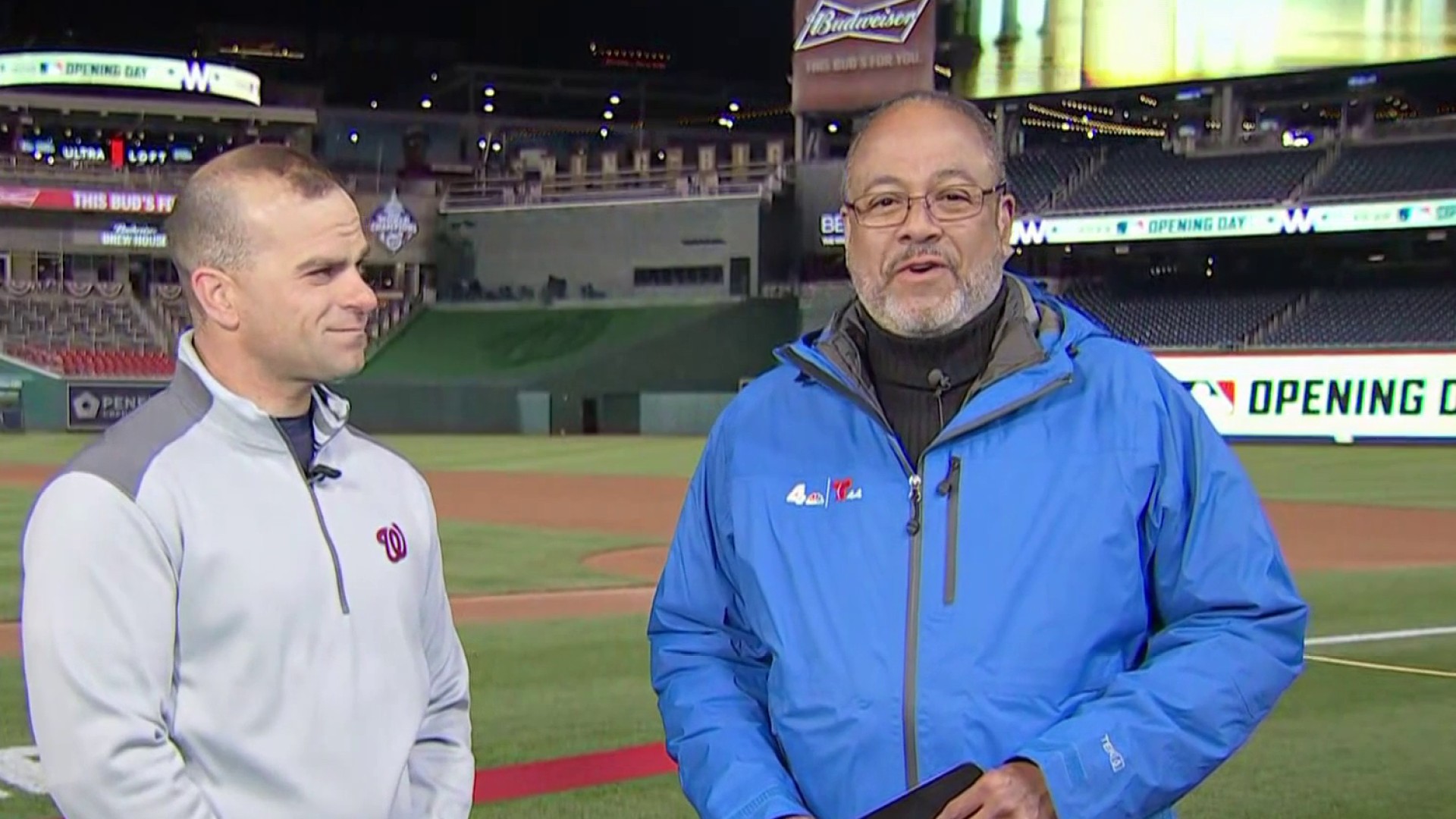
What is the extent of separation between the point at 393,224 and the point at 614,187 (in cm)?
689

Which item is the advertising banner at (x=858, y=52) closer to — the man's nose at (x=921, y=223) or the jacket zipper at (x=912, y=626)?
the man's nose at (x=921, y=223)

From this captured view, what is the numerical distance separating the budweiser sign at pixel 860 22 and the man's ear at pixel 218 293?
40706 millimetres

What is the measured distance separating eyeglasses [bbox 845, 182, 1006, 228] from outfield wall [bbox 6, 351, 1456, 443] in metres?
27.6

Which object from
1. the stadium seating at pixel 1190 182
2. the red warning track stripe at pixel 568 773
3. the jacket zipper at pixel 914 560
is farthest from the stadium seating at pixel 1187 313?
the jacket zipper at pixel 914 560

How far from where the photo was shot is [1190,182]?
38.4m

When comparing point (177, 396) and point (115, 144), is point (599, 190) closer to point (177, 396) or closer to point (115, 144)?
point (115, 144)

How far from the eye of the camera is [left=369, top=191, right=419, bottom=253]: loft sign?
158ft

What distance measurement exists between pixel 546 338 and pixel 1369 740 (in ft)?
125

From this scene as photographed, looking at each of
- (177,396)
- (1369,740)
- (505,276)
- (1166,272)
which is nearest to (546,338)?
(505,276)

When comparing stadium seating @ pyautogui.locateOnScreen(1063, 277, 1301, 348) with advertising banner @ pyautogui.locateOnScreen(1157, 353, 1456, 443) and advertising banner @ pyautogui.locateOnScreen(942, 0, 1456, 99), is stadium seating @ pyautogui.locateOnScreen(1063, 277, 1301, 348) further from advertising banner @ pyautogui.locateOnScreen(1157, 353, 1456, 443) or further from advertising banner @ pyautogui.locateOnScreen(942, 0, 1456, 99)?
advertising banner @ pyautogui.locateOnScreen(942, 0, 1456, 99)

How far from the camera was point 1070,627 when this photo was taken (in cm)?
260

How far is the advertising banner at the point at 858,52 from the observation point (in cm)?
4188

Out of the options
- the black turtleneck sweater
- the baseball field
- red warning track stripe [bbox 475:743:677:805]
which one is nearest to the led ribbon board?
the baseball field

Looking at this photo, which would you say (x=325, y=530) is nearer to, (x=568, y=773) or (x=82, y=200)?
(x=568, y=773)
